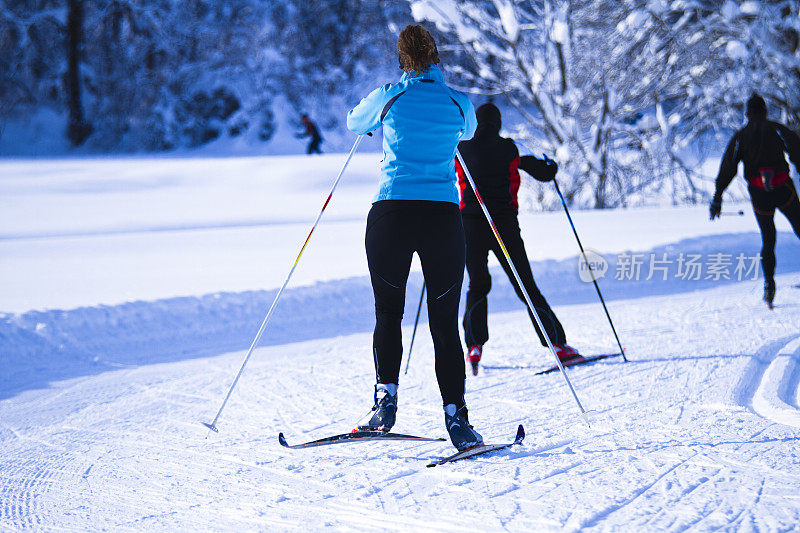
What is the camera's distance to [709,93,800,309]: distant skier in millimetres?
6680

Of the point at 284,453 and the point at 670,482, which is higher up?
the point at 670,482

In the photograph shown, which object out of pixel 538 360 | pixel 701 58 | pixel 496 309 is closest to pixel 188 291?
pixel 496 309

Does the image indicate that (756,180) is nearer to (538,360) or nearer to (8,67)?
(538,360)

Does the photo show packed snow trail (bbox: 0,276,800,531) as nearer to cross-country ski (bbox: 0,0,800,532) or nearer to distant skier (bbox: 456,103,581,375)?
cross-country ski (bbox: 0,0,800,532)

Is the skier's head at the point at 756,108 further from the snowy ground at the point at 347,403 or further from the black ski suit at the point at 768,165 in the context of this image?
the snowy ground at the point at 347,403

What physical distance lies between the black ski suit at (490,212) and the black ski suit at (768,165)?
2.71 m

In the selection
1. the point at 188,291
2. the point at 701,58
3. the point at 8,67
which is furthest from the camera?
the point at 8,67

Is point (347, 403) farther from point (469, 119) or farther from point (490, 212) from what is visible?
point (469, 119)

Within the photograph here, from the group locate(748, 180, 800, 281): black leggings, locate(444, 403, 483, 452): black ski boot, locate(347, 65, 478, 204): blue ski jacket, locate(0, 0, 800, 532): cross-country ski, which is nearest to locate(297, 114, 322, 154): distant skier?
locate(0, 0, 800, 532): cross-country ski

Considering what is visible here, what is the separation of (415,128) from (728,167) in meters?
4.80

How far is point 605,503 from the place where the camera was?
108 inches

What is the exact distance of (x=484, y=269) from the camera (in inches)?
200

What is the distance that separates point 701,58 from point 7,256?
1322cm

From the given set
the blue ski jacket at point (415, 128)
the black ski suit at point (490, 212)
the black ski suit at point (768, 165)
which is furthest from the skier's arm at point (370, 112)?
the black ski suit at point (768, 165)
